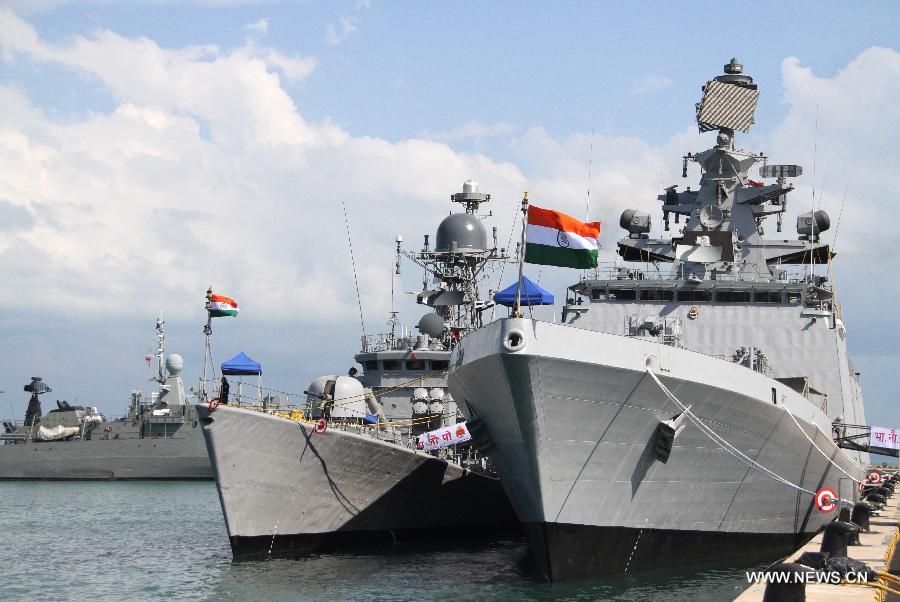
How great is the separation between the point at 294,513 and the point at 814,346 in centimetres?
1113

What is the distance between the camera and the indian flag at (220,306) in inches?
866

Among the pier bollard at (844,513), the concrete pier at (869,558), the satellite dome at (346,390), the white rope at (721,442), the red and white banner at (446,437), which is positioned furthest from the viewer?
the satellite dome at (346,390)

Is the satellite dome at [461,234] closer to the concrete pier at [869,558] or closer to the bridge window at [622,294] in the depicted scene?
the bridge window at [622,294]

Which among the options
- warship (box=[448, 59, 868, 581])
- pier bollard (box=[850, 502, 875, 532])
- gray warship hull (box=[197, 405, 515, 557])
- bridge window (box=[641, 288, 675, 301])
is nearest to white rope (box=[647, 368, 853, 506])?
warship (box=[448, 59, 868, 581])

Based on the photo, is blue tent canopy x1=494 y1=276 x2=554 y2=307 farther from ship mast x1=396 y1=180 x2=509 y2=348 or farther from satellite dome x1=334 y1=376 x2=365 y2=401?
satellite dome x1=334 y1=376 x2=365 y2=401

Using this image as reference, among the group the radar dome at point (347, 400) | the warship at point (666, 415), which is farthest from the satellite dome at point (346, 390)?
the warship at point (666, 415)

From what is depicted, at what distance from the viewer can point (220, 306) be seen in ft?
73.2

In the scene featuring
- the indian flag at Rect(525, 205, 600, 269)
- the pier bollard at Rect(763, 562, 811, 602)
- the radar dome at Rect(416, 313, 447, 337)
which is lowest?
the pier bollard at Rect(763, 562, 811, 602)

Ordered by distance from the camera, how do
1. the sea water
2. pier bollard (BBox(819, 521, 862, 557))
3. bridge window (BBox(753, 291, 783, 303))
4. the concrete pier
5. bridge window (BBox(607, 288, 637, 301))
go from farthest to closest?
bridge window (BBox(607, 288, 637, 301))
bridge window (BBox(753, 291, 783, 303))
the sea water
pier bollard (BBox(819, 521, 862, 557))
the concrete pier

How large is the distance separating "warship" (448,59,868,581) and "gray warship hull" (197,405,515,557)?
321 centimetres

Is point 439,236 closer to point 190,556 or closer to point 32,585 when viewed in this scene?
point 190,556

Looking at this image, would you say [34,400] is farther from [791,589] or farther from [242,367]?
[791,589]

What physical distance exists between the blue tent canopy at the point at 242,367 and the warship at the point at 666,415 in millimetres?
9346

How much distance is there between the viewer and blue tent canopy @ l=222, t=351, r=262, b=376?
27172mm
